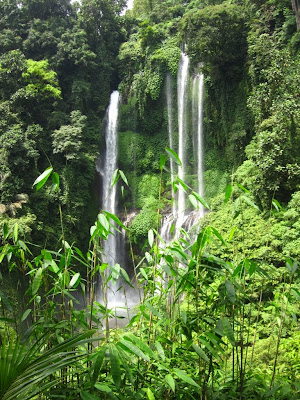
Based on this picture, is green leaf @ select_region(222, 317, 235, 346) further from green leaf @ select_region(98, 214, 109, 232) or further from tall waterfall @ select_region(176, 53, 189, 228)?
tall waterfall @ select_region(176, 53, 189, 228)

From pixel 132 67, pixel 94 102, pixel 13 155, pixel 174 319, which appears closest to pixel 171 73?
pixel 132 67

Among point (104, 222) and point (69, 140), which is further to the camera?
point (69, 140)

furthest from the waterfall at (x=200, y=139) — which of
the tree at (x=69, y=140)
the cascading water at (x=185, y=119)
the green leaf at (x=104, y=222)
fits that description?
the green leaf at (x=104, y=222)

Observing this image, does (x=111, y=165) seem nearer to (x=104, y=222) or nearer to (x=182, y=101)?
(x=182, y=101)

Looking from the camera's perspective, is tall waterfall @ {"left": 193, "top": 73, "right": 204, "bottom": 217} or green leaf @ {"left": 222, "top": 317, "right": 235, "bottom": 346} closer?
green leaf @ {"left": 222, "top": 317, "right": 235, "bottom": 346}

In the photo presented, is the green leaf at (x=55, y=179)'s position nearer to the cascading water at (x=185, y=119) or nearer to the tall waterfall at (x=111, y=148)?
the cascading water at (x=185, y=119)

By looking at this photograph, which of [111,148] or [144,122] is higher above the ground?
[144,122]

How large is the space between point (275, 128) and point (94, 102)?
10243 millimetres

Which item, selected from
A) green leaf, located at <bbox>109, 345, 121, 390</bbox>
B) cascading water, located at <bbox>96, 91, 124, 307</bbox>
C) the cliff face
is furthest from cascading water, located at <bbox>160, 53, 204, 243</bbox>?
green leaf, located at <bbox>109, 345, 121, 390</bbox>

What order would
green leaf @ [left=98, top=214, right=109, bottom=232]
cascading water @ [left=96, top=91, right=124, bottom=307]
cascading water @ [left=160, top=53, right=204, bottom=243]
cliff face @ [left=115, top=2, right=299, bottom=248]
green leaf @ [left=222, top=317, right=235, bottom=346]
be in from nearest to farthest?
green leaf @ [left=222, top=317, right=235, bottom=346] < green leaf @ [left=98, top=214, right=109, bottom=232] < cliff face @ [left=115, top=2, right=299, bottom=248] < cascading water @ [left=160, top=53, right=204, bottom=243] < cascading water @ [left=96, top=91, right=124, bottom=307]

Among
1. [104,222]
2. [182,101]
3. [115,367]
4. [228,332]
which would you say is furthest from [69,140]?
[115,367]

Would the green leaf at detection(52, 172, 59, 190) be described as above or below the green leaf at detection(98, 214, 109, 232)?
above

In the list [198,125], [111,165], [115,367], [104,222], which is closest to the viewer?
[115,367]

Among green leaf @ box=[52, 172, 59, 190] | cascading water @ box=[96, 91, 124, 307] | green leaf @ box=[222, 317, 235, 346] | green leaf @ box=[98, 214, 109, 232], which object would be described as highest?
cascading water @ box=[96, 91, 124, 307]
